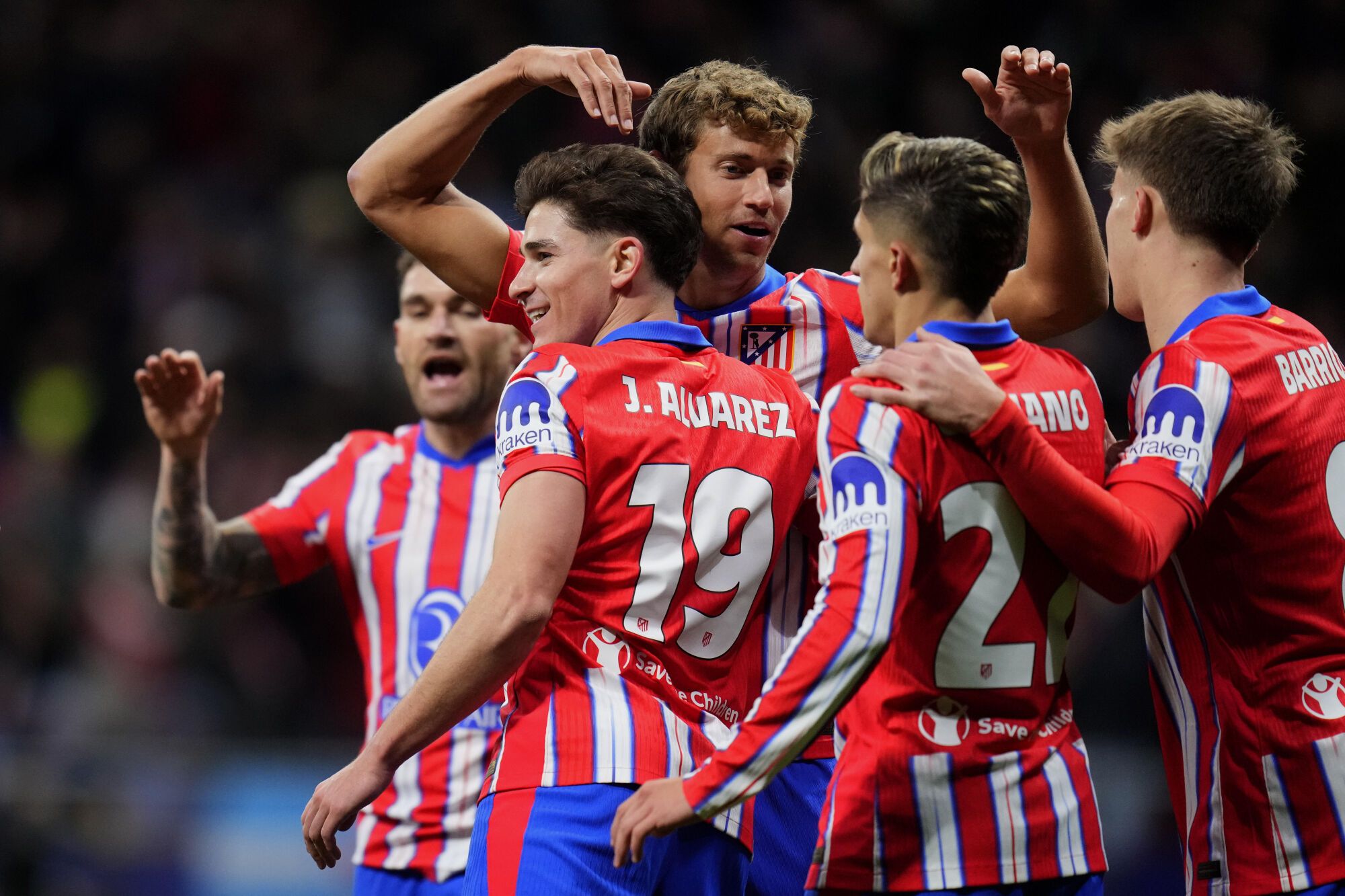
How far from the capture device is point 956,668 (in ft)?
7.88

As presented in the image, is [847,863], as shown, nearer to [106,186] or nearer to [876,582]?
[876,582]

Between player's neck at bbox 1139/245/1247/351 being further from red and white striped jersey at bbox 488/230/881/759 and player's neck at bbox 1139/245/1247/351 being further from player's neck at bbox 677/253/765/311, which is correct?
player's neck at bbox 677/253/765/311

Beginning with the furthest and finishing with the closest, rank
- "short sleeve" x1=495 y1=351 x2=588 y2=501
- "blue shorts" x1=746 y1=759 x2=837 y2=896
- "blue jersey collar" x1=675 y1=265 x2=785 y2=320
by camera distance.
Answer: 1. "blue jersey collar" x1=675 y1=265 x2=785 y2=320
2. "blue shorts" x1=746 y1=759 x2=837 y2=896
3. "short sleeve" x1=495 y1=351 x2=588 y2=501

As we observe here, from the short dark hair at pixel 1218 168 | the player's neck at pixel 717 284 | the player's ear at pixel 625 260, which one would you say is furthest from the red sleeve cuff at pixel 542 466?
the short dark hair at pixel 1218 168

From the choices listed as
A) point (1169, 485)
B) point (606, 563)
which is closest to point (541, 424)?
point (606, 563)

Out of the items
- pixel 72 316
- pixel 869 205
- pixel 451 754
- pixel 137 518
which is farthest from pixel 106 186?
pixel 869 205

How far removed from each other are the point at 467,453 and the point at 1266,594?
245 centimetres

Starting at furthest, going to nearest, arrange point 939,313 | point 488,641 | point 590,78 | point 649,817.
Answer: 1. point 590,78
2. point 939,313
3. point 488,641
4. point 649,817

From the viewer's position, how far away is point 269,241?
9891 mm

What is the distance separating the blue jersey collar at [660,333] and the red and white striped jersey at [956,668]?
427mm

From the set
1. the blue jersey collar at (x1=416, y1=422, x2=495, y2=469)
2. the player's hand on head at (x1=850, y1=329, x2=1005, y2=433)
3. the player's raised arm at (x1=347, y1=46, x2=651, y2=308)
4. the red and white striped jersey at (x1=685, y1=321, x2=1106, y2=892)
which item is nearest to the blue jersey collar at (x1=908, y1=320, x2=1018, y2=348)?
the red and white striped jersey at (x1=685, y1=321, x2=1106, y2=892)

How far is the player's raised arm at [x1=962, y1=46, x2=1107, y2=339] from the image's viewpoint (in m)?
2.93

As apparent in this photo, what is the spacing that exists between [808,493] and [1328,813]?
115cm

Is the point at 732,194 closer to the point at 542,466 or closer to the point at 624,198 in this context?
the point at 624,198
